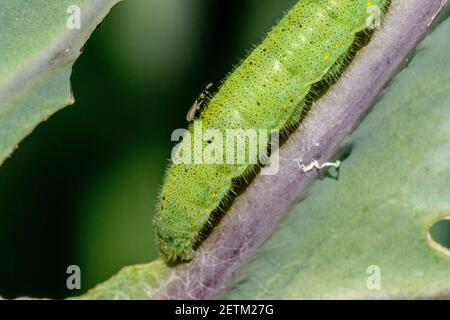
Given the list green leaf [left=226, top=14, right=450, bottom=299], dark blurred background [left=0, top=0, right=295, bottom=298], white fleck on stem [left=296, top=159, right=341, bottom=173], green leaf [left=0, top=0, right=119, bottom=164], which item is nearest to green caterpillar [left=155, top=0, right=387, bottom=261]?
white fleck on stem [left=296, top=159, right=341, bottom=173]

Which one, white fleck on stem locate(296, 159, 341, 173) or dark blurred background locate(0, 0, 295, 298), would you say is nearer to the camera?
white fleck on stem locate(296, 159, 341, 173)

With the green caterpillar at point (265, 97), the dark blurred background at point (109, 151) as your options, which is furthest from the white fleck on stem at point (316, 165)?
the dark blurred background at point (109, 151)

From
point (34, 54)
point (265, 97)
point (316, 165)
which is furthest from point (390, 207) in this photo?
point (34, 54)

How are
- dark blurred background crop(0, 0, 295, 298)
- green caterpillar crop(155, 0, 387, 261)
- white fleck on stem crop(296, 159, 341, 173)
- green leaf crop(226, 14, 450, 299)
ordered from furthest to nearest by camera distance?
dark blurred background crop(0, 0, 295, 298) → green caterpillar crop(155, 0, 387, 261) → white fleck on stem crop(296, 159, 341, 173) → green leaf crop(226, 14, 450, 299)

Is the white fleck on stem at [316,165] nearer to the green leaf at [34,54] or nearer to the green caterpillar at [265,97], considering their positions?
the green caterpillar at [265,97]

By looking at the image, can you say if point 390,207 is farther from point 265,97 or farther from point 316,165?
point 265,97

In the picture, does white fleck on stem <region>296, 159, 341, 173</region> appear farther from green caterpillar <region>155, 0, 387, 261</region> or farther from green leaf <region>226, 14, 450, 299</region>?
green caterpillar <region>155, 0, 387, 261</region>
